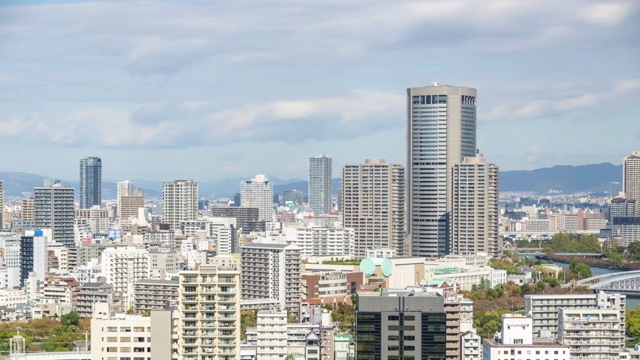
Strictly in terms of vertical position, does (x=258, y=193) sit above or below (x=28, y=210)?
above

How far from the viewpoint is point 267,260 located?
22.2m

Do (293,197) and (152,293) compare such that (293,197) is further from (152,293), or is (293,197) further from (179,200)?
(152,293)

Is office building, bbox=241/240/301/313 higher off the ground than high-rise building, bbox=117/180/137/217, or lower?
lower

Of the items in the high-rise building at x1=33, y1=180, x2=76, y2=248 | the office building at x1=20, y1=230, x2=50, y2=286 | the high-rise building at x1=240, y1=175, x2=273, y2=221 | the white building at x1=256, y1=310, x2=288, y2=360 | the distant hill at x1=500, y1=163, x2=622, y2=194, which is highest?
the distant hill at x1=500, y1=163, x2=622, y2=194

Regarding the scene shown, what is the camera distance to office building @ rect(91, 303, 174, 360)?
1120cm

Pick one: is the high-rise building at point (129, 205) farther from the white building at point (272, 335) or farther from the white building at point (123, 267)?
the white building at point (272, 335)

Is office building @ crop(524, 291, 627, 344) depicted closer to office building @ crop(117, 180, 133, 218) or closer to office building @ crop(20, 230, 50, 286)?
office building @ crop(20, 230, 50, 286)

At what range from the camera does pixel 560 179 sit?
91.6m

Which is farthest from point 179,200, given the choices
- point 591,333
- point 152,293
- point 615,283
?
point 591,333

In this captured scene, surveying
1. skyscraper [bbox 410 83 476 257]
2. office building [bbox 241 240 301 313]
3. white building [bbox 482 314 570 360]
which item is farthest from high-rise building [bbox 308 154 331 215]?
white building [bbox 482 314 570 360]

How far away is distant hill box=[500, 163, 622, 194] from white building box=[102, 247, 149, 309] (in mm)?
64051

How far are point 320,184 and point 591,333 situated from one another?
141 ft

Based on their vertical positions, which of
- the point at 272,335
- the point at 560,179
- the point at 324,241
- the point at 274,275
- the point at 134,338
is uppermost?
the point at 560,179

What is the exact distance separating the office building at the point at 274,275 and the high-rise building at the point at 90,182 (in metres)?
31.7
